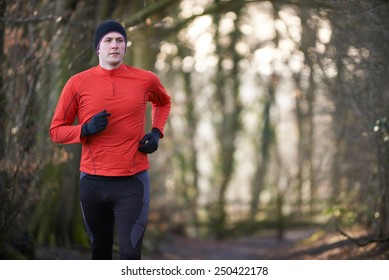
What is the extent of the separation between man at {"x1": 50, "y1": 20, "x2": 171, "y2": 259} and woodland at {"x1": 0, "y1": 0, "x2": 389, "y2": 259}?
5.64ft

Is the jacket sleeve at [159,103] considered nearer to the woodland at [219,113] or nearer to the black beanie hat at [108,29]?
the black beanie hat at [108,29]

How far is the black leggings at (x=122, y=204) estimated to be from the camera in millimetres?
4676

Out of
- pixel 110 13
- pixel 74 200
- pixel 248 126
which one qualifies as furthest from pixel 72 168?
pixel 248 126

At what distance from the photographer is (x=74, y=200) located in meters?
10.3

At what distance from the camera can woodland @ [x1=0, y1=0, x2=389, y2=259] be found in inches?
266

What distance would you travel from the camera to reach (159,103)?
5129 mm

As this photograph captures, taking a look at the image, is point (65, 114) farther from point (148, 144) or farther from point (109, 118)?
point (148, 144)

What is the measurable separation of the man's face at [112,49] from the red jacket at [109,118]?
0.06 metres

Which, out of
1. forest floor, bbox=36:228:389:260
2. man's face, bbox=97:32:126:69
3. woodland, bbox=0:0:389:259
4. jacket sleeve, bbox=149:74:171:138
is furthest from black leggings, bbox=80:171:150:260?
forest floor, bbox=36:228:389:260

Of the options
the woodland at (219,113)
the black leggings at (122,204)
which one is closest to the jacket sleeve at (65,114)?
the black leggings at (122,204)

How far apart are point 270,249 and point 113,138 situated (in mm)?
12897

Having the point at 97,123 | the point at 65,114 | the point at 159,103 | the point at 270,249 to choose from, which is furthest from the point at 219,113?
the point at 97,123

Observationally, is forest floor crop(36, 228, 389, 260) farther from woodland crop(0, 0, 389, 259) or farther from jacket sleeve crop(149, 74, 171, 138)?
jacket sleeve crop(149, 74, 171, 138)

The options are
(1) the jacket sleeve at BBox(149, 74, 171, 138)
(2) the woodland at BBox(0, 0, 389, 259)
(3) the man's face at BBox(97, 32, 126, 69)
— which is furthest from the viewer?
(2) the woodland at BBox(0, 0, 389, 259)
